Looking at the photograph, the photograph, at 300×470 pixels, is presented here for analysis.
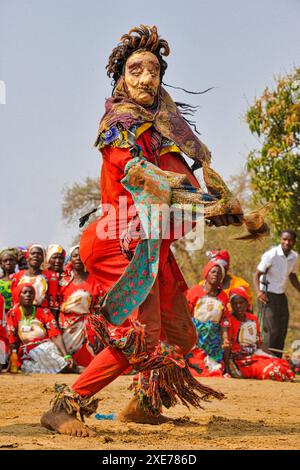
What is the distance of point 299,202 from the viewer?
1377cm

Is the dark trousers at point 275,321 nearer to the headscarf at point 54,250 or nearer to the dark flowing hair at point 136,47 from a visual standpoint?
the headscarf at point 54,250

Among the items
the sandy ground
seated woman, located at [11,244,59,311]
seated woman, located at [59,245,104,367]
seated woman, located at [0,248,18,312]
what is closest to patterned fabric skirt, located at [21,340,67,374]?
seated woman, located at [59,245,104,367]

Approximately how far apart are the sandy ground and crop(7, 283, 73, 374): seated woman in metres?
1.87

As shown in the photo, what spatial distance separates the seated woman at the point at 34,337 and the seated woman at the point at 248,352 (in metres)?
2.06

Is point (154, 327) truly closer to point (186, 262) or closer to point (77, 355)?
point (77, 355)

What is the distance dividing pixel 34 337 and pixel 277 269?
11.6 ft

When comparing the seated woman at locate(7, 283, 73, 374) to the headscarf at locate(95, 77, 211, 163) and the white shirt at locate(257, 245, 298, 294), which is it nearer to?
the white shirt at locate(257, 245, 298, 294)

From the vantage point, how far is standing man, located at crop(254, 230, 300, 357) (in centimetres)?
1155

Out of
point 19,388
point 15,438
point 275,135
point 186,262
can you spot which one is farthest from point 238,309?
point 186,262

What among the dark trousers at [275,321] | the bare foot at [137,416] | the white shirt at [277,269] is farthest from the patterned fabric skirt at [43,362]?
the bare foot at [137,416]

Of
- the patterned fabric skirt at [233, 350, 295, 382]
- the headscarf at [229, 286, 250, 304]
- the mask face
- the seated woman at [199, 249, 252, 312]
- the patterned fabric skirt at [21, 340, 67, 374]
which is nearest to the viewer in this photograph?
the mask face

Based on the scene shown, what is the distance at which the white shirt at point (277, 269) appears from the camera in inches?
455
